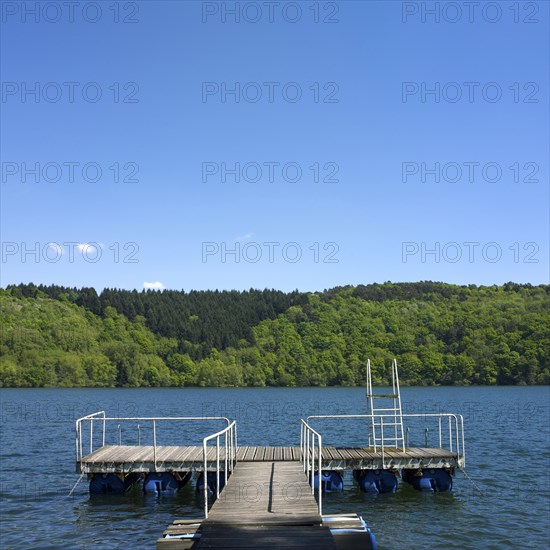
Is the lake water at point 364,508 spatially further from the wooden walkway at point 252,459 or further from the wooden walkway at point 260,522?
the wooden walkway at point 260,522

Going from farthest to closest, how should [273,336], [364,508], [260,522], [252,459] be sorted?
[273,336] < [252,459] < [364,508] < [260,522]

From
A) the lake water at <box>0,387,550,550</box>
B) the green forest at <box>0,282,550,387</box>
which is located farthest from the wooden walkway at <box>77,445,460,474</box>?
the green forest at <box>0,282,550,387</box>

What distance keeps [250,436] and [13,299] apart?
139 metres

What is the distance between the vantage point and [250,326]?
176000 millimetres

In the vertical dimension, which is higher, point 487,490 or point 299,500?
point 299,500

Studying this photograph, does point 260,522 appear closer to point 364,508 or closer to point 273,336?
point 364,508

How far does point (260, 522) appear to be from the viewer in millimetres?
12383

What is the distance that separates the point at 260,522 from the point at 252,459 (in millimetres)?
9158

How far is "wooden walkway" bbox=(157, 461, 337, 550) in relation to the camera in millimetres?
11258

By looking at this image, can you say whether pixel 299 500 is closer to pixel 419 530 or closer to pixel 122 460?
pixel 419 530

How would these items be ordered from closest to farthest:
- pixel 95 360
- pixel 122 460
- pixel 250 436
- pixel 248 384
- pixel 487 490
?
pixel 122 460
pixel 487 490
pixel 250 436
pixel 95 360
pixel 248 384

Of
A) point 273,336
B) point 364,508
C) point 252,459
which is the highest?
point 273,336

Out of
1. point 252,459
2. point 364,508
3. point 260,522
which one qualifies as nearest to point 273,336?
point 252,459

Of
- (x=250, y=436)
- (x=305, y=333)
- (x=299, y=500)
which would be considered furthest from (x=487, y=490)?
(x=305, y=333)
